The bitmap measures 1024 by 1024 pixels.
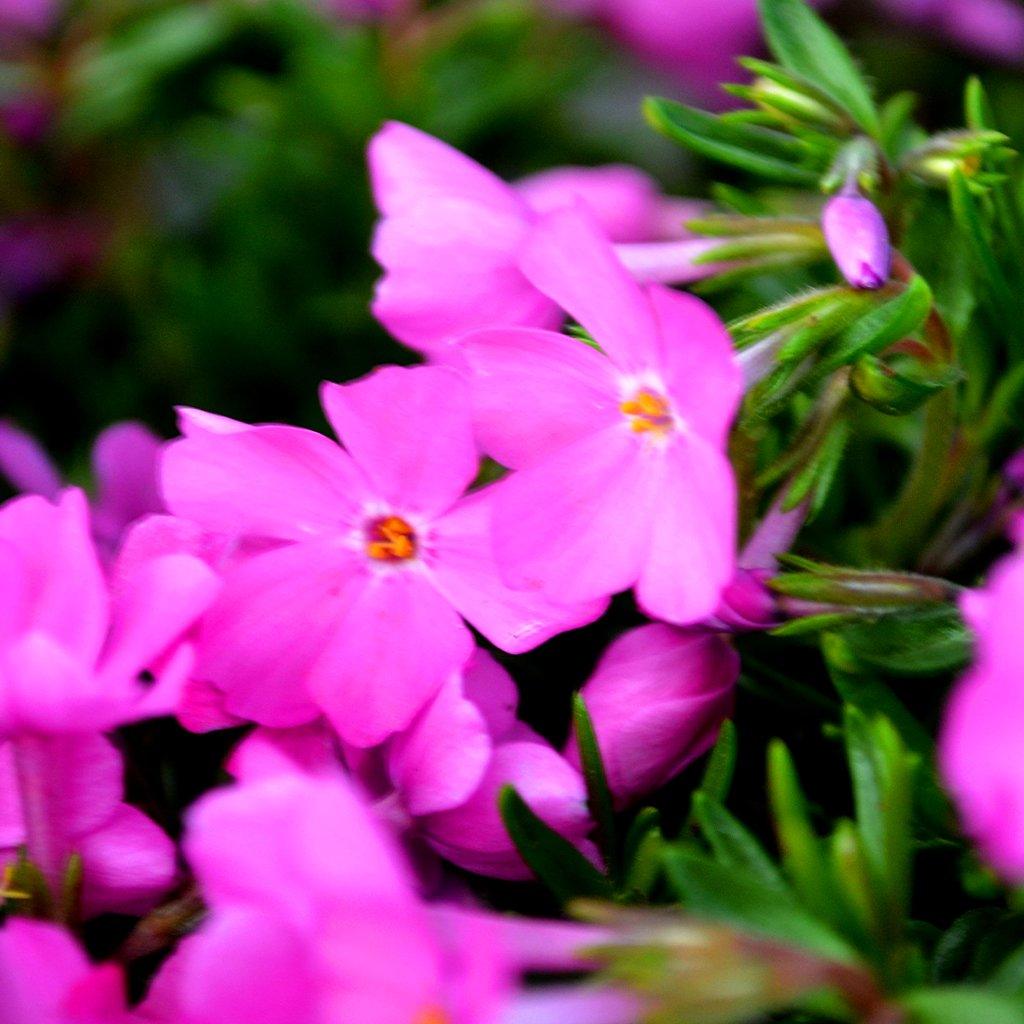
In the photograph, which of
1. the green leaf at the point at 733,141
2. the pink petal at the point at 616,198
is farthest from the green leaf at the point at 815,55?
the pink petal at the point at 616,198

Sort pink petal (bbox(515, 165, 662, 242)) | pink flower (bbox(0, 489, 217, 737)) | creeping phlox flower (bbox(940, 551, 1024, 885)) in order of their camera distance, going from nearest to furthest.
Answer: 1. creeping phlox flower (bbox(940, 551, 1024, 885))
2. pink flower (bbox(0, 489, 217, 737))
3. pink petal (bbox(515, 165, 662, 242))

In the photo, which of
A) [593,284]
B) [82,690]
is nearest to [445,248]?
[593,284]

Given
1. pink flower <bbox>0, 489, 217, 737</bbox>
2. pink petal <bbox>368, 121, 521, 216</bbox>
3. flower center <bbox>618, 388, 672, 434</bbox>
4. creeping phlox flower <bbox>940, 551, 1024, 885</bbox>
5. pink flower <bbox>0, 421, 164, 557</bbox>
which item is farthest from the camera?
pink flower <bbox>0, 421, 164, 557</bbox>

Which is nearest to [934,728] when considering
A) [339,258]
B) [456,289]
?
[456,289]

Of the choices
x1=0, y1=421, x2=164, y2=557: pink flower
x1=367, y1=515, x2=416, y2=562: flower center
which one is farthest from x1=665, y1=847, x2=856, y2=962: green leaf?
x1=0, y1=421, x2=164, y2=557: pink flower

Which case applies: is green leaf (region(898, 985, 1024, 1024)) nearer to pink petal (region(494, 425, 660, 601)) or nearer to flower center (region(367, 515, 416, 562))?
pink petal (region(494, 425, 660, 601))

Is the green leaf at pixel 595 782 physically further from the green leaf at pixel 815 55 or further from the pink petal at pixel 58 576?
the green leaf at pixel 815 55
